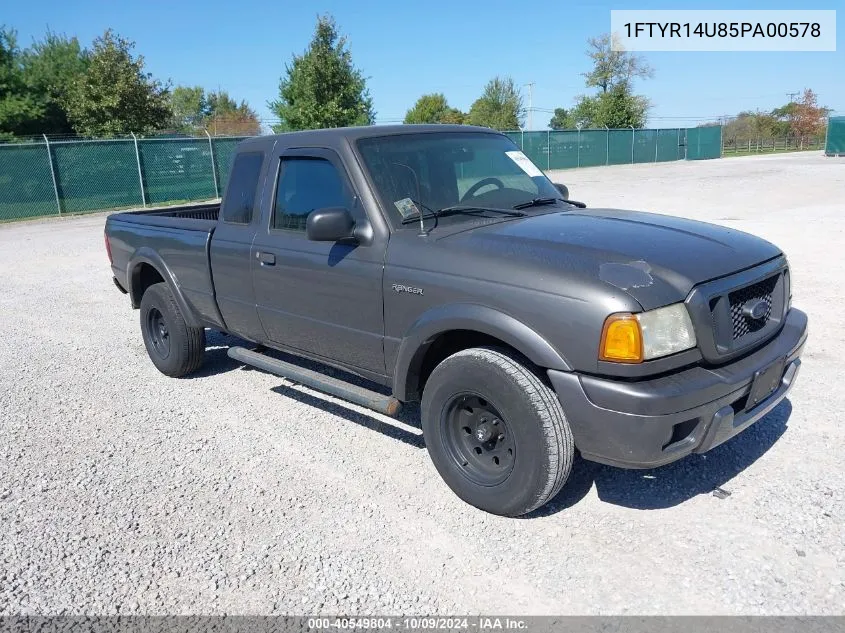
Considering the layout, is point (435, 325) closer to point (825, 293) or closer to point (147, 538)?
point (147, 538)

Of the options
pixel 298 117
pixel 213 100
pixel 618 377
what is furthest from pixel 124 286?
pixel 213 100

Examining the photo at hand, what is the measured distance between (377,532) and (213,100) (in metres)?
96.1

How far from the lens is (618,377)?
290 centimetres

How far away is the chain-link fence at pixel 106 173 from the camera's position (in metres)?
19.4

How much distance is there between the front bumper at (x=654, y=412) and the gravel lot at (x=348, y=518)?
511 mm

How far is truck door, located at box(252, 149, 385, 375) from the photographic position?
12.6 ft

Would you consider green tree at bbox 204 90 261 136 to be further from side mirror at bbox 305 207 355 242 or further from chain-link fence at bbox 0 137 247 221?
side mirror at bbox 305 207 355 242

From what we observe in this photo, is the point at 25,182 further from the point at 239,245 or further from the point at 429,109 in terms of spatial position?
the point at 429,109

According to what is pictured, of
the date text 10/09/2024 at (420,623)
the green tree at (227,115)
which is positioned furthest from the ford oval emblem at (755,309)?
the green tree at (227,115)

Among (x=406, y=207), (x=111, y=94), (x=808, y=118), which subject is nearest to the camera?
(x=406, y=207)

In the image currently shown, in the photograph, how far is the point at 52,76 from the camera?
93.1 ft

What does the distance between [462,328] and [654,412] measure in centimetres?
97

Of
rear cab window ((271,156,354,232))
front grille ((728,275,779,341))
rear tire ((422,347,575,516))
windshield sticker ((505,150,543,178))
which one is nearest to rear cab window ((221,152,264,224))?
rear cab window ((271,156,354,232))

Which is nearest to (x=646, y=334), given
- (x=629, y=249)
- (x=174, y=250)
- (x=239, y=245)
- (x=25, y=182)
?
(x=629, y=249)
